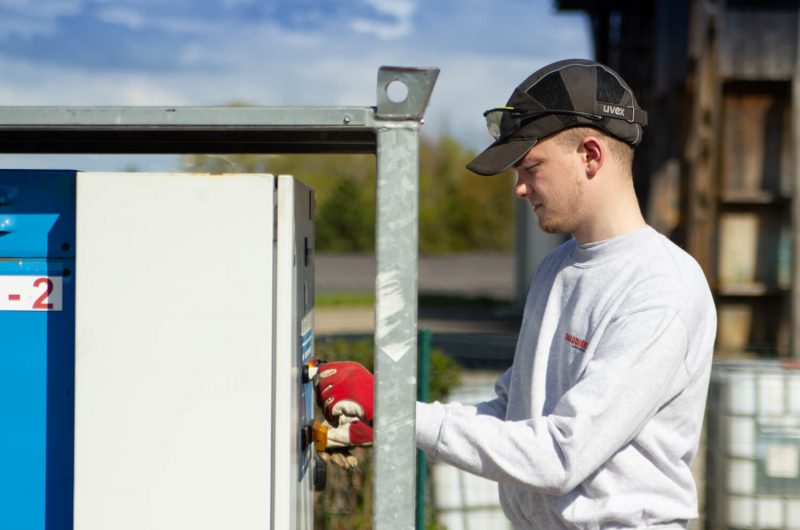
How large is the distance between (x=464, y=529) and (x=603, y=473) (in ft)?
9.27

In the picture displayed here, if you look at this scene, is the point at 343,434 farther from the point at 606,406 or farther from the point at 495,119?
the point at 495,119

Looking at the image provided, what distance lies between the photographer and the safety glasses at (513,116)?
2041mm

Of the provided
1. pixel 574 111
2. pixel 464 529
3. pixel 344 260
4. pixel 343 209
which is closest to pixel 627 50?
pixel 464 529

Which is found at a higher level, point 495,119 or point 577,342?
point 495,119

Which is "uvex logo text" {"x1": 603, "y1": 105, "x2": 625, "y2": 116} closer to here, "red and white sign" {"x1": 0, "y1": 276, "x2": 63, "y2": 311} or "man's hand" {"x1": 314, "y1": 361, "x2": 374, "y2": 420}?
"man's hand" {"x1": 314, "y1": 361, "x2": 374, "y2": 420}

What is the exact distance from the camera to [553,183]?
6.85ft

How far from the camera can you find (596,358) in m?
1.95

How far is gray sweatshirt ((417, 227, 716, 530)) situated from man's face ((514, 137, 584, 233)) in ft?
0.31

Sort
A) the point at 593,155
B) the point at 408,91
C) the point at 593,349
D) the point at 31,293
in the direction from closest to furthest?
1. the point at 408,91
2. the point at 31,293
3. the point at 593,349
4. the point at 593,155

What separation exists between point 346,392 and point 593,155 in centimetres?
67

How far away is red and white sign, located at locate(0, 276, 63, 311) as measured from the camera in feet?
6.08

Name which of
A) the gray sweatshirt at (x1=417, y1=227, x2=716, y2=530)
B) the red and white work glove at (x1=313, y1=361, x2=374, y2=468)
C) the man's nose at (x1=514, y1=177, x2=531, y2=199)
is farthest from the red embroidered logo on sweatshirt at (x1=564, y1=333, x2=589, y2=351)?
the red and white work glove at (x1=313, y1=361, x2=374, y2=468)

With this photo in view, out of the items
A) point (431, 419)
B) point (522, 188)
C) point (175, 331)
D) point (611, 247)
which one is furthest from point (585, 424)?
point (175, 331)

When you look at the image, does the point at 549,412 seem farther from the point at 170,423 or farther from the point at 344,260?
the point at 344,260
